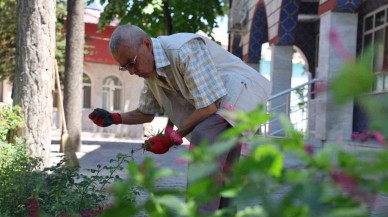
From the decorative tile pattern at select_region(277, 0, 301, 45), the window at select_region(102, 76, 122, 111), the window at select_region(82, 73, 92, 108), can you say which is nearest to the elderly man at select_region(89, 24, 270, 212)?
the decorative tile pattern at select_region(277, 0, 301, 45)

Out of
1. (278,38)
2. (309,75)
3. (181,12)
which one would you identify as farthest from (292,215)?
(309,75)

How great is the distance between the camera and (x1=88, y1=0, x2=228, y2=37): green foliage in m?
13.7

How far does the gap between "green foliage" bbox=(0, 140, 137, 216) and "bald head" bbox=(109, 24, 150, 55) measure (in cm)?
68

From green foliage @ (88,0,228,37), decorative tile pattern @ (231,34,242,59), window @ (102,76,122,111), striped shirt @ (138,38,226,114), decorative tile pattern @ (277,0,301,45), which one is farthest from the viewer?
window @ (102,76,122,111)

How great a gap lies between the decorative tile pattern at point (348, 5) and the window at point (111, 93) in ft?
80.3

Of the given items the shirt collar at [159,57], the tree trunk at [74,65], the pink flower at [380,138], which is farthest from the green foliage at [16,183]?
the tree trunk at [74,65]

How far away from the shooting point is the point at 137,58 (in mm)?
3223

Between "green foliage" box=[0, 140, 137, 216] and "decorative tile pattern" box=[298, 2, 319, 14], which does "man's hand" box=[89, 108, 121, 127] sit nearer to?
"green foliage" box=[0, 140, 137, 216]

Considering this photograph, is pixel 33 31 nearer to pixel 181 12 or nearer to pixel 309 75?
pixel 181 12

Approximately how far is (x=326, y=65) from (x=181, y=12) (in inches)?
240

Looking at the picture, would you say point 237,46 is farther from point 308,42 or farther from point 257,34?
point 257,34

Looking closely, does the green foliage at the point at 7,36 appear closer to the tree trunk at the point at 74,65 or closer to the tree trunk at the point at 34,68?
the tree trunk at the point at 74,65

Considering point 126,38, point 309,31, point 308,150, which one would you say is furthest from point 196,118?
point 309,31

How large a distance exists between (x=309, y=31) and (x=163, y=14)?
12.9 ft
